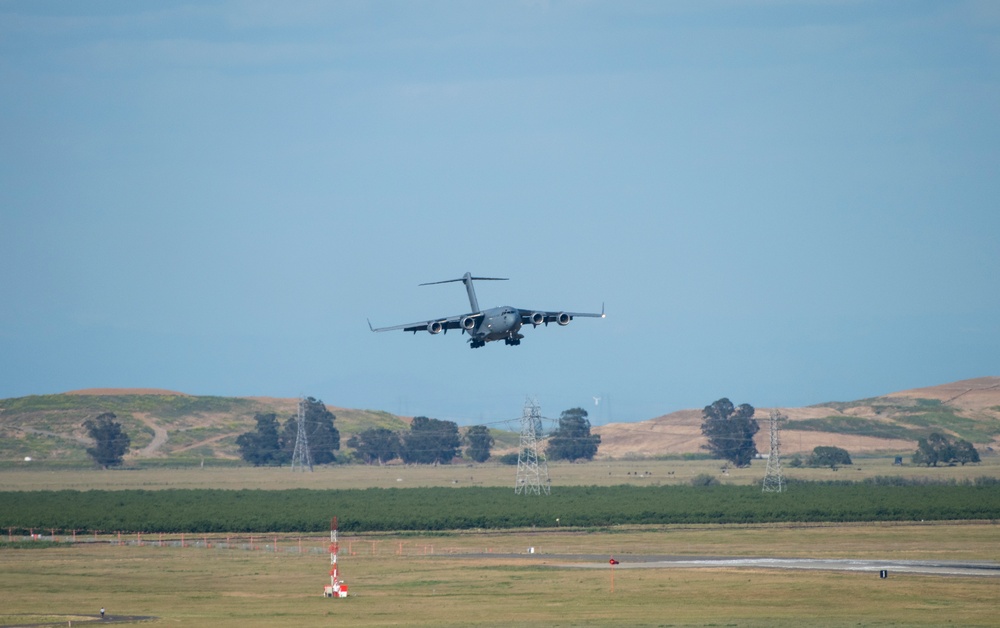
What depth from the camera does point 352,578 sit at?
181ft

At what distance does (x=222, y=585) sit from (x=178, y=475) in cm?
11315

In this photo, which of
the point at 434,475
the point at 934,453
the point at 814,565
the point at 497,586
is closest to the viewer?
the point at 497,586

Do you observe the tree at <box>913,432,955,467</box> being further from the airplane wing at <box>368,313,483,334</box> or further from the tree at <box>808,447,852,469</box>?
the airplane wing at <box>368,313,483,334</box>

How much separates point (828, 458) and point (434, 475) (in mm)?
50044

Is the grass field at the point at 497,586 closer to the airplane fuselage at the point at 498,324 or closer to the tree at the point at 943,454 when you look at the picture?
the airplane fuselage at the point at 498,324

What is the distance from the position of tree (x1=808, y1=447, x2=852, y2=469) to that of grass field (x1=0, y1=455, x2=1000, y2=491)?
6.97 ft

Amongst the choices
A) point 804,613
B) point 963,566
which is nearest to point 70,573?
point 804,613

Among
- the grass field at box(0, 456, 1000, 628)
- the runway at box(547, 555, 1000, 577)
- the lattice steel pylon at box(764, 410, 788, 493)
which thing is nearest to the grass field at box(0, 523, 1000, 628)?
the grass field at box(0, 456, 1000, 628)

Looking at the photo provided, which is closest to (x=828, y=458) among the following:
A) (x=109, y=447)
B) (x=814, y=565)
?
(x=109, y=447)

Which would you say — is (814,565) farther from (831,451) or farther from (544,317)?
(831,451)

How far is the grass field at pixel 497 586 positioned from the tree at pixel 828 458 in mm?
90182

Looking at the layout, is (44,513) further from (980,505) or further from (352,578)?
(980,505)

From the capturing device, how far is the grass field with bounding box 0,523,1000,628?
141ft

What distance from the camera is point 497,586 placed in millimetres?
50969
